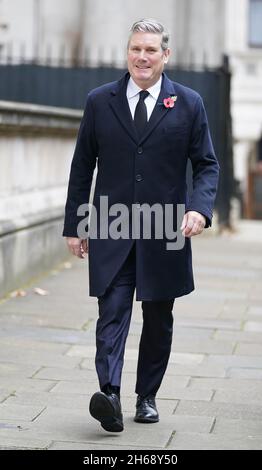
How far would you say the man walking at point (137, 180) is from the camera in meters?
5.57

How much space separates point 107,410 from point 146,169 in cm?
105

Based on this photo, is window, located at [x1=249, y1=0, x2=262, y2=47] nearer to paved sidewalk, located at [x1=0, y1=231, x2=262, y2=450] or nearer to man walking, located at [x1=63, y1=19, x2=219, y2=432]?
paved sidewalk, located at [x1=0, y1=231, x2=262, y2=450]

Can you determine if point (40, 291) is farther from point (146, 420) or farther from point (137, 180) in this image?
point (137, 180)

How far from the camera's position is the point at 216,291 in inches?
404

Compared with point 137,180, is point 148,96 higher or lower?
higher

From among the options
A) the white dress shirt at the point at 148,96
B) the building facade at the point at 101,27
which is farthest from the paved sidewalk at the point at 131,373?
the building facade at the point at 101,27

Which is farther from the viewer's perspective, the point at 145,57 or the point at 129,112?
the point at 129,112

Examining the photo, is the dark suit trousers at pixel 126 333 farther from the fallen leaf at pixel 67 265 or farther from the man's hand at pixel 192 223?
the fallen leaf at pixel 67 265

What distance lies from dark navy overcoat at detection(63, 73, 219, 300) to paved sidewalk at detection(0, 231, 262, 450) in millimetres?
632

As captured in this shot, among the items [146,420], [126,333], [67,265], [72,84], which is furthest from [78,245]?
[72,84]

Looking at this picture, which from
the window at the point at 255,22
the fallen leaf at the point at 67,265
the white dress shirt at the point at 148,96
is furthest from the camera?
the window at the point at 255,22

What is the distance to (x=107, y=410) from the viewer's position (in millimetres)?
5434

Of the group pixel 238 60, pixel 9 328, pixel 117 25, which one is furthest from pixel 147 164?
pixel 238 60
